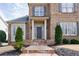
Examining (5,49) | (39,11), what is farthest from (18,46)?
(39,11)

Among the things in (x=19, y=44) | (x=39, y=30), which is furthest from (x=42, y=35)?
(x=19, y=44)

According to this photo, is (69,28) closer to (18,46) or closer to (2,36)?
(18,46)

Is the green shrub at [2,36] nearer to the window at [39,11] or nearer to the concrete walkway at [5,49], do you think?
the concrete walkway at [5,49]

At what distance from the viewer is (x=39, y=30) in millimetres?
13656

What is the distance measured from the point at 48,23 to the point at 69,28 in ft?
3.49

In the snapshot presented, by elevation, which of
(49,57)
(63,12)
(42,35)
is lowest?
(49,57)

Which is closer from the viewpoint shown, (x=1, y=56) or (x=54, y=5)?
(x=1, y=56)

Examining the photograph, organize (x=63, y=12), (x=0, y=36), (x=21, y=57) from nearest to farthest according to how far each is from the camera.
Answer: (x=21, y=57)
(x=0, y=36)
(x=63, y=12)

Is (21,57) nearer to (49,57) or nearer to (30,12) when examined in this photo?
(49,57)

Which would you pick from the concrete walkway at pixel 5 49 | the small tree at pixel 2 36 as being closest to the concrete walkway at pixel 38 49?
the concrete walkway at pixel 5 49

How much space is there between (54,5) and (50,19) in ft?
2.32

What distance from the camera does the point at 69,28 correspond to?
13.7 meters

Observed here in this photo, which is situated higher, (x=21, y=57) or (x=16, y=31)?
(x=16, y=31)

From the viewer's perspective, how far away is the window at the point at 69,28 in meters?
13.7
